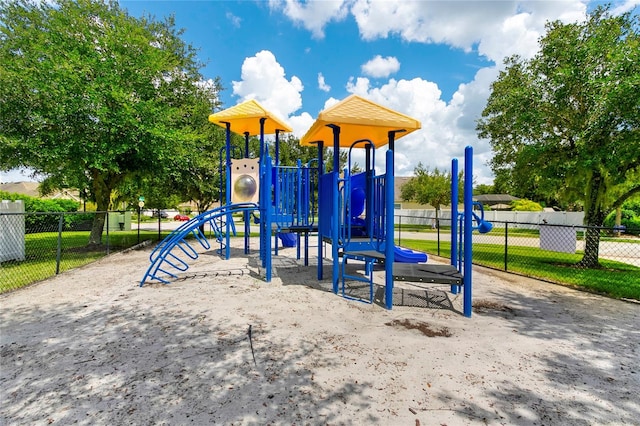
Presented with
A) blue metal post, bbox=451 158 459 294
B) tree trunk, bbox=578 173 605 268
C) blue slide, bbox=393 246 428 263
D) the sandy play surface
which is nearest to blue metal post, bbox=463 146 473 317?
the sandy play surface

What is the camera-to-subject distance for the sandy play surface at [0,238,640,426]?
2486mm

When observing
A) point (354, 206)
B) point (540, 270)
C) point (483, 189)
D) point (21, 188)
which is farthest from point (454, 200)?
point (21, 188)

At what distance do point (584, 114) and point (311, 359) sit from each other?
10037mm

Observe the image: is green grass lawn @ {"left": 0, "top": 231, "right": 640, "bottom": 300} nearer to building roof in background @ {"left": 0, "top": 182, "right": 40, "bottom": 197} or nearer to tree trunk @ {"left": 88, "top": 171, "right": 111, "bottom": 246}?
tree trunk @ {"left": 88, "top": 171, "right": 111, "bottom": 246}

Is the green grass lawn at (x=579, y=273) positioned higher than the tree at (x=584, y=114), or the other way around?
the tree at (x=584, y=114)

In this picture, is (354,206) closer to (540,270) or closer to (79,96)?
(540,270)

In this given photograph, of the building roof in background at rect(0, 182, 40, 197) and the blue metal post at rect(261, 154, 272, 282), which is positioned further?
the building roof in background at rect(0, 182, 40, 197)

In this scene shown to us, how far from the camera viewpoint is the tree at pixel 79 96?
915 cm

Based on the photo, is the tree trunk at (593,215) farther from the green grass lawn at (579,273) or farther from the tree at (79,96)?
the tree at (79,96)

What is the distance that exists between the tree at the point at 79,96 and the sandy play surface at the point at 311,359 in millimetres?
5596

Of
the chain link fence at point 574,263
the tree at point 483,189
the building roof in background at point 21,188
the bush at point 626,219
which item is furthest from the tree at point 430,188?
the building roof in background at point 21,188

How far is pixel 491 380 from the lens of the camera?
293cm

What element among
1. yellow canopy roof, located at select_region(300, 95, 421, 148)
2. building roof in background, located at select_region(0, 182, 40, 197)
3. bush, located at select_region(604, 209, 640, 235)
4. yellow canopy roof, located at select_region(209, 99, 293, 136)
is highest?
building roof in background, located at select_region(0, 182, 40, 197)

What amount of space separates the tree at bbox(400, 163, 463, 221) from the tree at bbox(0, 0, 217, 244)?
27027 millimetres
